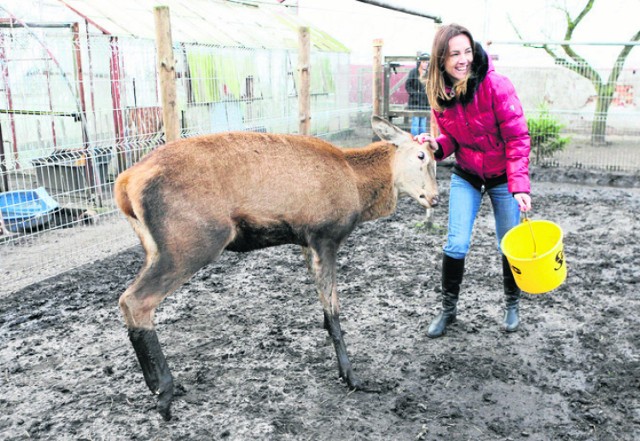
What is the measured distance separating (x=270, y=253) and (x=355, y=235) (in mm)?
1119

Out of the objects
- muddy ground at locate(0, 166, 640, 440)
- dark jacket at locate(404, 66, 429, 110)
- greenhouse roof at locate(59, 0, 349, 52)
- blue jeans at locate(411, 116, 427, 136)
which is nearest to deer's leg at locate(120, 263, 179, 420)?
muddy ground at locate(0, 166, 640, 440)

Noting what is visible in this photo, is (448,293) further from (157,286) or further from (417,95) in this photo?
(417,95)

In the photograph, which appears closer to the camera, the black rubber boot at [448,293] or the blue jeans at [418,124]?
the black rubber boot at [448,293]

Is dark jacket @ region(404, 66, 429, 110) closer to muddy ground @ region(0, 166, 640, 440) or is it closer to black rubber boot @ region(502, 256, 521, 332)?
muddy ground @ region(0, 166, 640, 440)

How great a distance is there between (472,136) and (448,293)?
1.16 meters

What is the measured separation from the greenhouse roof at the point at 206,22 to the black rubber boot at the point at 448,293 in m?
4.94

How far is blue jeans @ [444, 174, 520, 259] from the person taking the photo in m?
3.91

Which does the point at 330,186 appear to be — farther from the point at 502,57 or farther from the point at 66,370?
the point at 502,57

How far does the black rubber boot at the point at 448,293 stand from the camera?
408cm

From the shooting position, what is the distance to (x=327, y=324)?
365 centimetres

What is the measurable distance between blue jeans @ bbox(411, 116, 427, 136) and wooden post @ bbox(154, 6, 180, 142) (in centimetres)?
533

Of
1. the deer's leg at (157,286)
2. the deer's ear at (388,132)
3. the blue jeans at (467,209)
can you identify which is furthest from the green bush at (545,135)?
the deer's leg at (157,286)

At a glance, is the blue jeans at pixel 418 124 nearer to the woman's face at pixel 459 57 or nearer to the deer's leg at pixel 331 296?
the woman's face at pixel 459 57

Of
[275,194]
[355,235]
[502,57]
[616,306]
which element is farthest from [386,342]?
[502,57]
